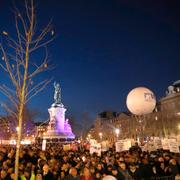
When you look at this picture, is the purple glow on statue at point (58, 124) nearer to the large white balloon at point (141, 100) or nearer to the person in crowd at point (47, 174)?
the large white balloon at point (141, 100)

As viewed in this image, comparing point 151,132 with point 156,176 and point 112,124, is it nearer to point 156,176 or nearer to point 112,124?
point 112,124

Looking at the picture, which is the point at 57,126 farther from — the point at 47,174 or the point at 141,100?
the point at 47,174

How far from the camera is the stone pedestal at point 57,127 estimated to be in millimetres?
67375

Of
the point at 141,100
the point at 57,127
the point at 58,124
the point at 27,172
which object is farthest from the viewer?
the point at 58,124

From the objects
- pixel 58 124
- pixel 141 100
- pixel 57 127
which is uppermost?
pixel 58 124

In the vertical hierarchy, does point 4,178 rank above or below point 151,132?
below

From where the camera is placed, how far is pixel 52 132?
67500mm

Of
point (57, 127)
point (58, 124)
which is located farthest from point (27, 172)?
point (58, 124)

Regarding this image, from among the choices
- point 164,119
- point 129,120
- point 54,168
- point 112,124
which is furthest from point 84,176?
point 112,124

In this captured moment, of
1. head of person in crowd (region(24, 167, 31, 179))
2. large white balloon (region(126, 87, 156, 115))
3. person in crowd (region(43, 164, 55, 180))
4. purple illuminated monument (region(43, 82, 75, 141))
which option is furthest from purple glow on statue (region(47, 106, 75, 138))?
person in crowd (region(43, 164, 55, 180))

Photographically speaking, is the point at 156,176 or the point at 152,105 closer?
the point at 156,176

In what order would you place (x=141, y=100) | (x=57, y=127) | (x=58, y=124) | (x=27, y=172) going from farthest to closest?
(x=58, y=124)
(x=57, y=127)
(x=141, y=100)
(x=27, y=172)

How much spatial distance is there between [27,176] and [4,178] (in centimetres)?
94

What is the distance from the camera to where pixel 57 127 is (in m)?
69.3
